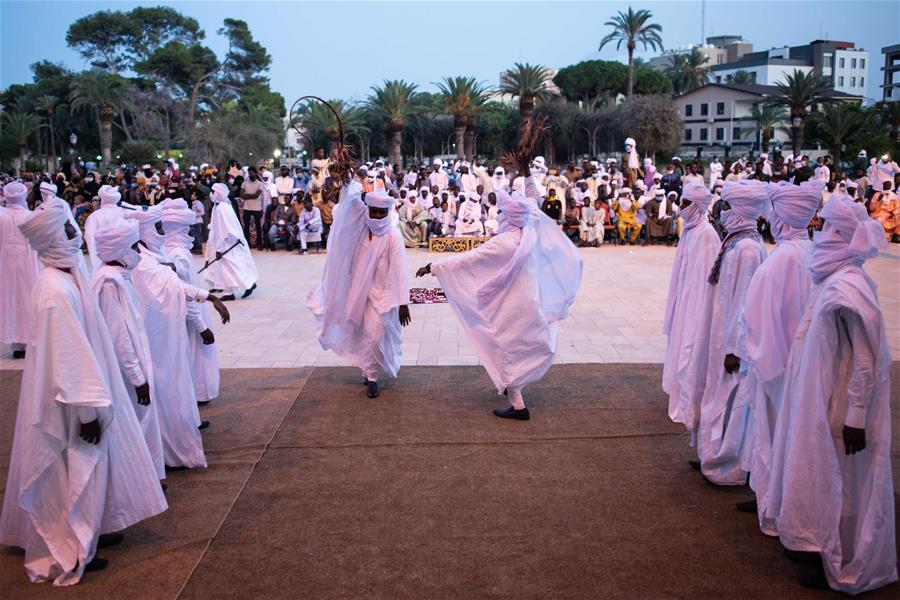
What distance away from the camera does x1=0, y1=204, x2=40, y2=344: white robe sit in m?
8.65

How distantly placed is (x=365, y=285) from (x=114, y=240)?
2.92 meters

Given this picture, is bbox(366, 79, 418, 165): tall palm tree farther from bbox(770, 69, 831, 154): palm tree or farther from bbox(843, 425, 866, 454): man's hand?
bbox(843, 425, 866, 454): man's hand

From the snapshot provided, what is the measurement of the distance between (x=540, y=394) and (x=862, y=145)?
3184 centimetres

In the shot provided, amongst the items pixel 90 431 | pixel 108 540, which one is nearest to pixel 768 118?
pixel 108 540

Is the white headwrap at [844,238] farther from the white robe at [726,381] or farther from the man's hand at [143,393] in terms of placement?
the man's hand at [143,393]

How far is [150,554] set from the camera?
436 cm

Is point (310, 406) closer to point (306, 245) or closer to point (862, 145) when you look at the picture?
point (306, 245)

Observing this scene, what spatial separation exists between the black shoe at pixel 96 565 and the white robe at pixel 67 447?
0.37ft

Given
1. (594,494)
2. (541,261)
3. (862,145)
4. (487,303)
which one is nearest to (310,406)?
(487,303)

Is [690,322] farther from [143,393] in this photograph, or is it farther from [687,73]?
[687,73]

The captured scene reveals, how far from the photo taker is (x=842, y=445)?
3844 mm

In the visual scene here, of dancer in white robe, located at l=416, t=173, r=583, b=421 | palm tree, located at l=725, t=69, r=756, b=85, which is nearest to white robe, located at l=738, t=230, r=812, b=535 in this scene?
dancer in white robe, located at l=416, t=173, r=583, b=421

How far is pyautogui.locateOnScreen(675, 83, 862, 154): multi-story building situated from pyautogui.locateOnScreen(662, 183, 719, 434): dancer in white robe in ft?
168

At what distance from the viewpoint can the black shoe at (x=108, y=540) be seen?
4.44m
